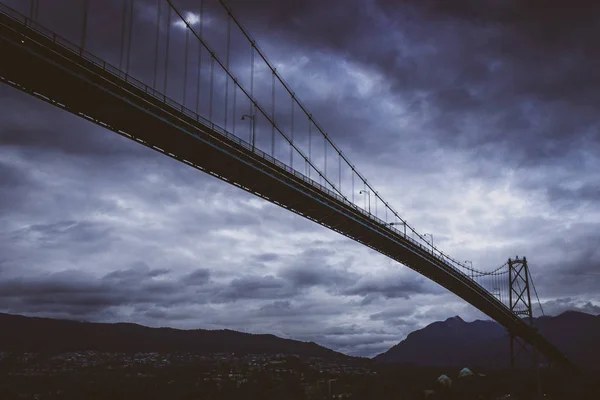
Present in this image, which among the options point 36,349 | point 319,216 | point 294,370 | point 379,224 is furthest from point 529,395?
point 36,349

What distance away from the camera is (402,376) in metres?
108

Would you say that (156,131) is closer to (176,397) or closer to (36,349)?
(176,397)

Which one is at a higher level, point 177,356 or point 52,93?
point 52,93

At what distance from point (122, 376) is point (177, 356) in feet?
126

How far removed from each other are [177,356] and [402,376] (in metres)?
53.3

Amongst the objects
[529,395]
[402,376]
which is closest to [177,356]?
[402,376]

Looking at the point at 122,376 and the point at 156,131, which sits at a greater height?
the point at 156,131

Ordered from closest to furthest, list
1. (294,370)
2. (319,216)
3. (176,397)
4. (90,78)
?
1. (90,78)
2. (319,216)
3. (176,397)
4. (294,370)

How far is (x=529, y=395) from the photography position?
231 ft

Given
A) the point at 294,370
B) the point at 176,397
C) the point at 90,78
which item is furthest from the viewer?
the point at 294,370

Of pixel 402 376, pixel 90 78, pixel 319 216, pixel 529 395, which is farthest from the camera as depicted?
pixel 402 376

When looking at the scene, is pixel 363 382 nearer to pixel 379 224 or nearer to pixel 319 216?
pixel 379 224

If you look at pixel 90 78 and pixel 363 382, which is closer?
pixel 90 78

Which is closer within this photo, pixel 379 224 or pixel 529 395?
pixel 379 224
